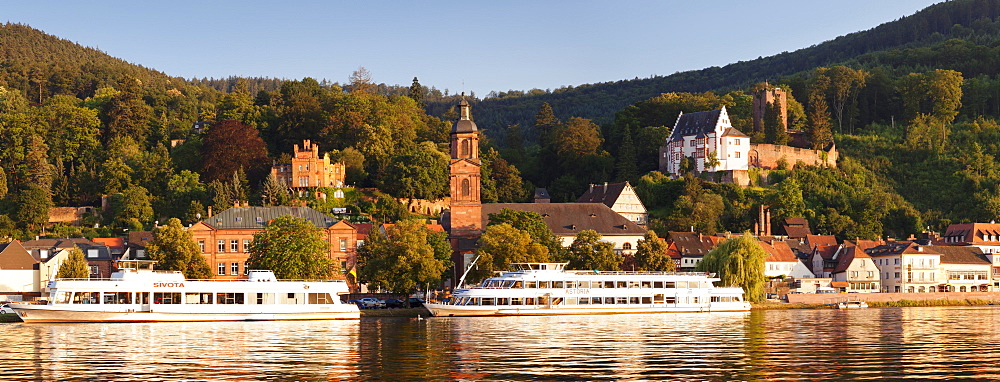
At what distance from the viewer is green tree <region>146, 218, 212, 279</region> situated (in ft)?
254

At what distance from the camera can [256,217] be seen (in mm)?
90062

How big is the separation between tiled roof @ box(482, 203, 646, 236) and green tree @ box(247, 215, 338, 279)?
2431 centimetres

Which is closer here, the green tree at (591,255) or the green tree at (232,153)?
the green tree at (591,255)

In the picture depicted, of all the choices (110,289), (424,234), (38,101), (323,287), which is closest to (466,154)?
(424,234)

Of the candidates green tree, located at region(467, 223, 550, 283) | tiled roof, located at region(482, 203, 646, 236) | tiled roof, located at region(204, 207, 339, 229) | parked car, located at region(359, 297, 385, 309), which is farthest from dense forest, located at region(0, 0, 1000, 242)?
parked car, located at region(359, 297, 385, 309)

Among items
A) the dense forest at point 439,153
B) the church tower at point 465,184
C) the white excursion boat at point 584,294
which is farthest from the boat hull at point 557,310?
the dense forest at point 439,153

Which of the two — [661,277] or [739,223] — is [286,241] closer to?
[661,277]

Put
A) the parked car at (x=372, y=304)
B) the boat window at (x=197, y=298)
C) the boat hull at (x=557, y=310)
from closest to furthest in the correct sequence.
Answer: the boat window at (x=197, y=298) < the boat hull at (x=557, y=310) < the parked car at (x=372, y=304)

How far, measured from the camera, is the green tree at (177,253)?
77.6m

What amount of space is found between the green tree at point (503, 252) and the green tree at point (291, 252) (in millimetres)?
9545

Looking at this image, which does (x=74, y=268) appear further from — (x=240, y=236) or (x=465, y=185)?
(x=465, y=185)

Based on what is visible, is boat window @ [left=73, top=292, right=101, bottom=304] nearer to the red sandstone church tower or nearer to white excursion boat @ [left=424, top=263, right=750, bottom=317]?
white excursion boat @ [left=424, top=263, right=750, bottom=317]

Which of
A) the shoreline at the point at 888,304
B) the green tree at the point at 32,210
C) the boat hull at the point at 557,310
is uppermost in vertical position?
the green tree at the point at 32,210

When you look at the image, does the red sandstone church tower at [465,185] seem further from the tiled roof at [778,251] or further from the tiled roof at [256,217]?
the tiled roof at [778,251]
